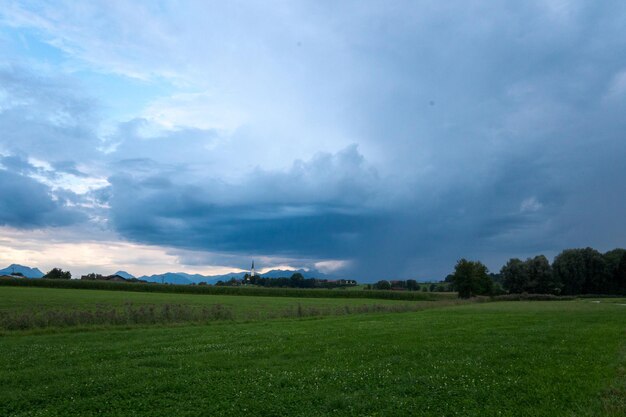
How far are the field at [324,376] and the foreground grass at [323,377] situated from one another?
0.12 ft

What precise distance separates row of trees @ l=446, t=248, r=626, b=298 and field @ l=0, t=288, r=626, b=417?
110 metres

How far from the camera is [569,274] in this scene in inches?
4956

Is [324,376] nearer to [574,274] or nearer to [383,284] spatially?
[574,274]

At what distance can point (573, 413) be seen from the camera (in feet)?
30.0

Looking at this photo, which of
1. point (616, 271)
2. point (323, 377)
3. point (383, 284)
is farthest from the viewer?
point (383, 284)

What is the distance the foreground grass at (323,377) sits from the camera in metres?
10.2

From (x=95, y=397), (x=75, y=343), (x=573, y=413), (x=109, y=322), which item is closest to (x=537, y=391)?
(x=573, y=413)

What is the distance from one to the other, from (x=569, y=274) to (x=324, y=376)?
134764mm

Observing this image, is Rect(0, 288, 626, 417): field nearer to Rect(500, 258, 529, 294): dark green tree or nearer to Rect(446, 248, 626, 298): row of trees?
Rect(446, 248, 626, 298): row of trees

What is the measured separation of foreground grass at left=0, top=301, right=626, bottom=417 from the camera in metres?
10.2

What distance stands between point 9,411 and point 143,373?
12.6 feet

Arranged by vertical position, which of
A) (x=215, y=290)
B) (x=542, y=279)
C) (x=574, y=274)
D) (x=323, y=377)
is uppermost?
(x=574, y=274)

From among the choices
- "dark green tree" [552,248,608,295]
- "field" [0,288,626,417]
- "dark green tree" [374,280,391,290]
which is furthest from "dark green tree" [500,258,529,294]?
"field" [0,288,626,417]

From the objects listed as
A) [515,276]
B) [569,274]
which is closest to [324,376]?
[515,276]
